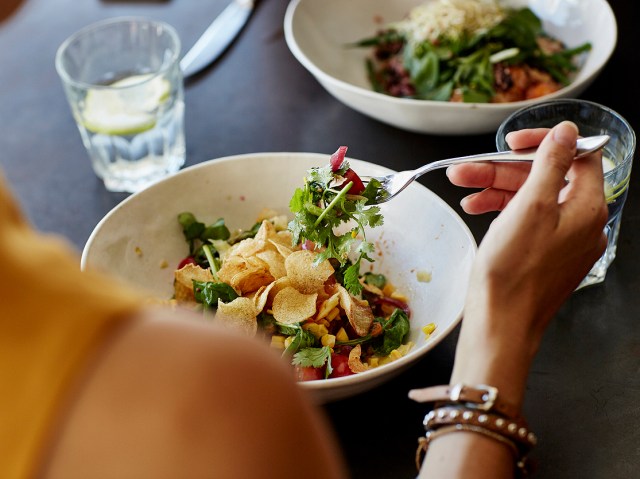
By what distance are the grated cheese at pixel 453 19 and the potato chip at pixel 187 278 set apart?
0.88 m

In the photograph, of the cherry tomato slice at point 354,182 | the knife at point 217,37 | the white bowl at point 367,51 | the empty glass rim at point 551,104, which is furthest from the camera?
the knife at point 217,37

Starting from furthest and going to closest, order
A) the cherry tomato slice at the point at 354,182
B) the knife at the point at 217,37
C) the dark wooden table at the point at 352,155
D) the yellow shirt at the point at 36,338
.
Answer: the knife at the point at 217,37
the cherry tomato slice at the point at 354,182
the dark wooden table at the point at 352,155
the yellow shirt at the point at 36,338

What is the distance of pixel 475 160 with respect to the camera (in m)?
1.16

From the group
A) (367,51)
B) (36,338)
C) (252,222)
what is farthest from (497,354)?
(367,51)

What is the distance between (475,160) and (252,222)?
47 cm

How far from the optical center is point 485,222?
1.48 metres

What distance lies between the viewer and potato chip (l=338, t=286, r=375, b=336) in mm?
1154


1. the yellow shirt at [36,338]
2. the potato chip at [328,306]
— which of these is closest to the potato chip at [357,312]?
the potato chip at [328,306]

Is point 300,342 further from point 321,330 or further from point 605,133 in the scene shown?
point 605,133

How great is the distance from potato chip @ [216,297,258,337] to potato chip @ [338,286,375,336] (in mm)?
134

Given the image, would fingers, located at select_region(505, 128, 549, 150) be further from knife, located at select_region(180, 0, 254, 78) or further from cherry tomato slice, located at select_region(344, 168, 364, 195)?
knife, located at select_region(180, 0, 254, 78)

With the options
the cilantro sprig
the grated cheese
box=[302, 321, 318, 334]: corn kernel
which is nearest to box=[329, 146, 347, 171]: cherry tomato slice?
the cilantro sprig

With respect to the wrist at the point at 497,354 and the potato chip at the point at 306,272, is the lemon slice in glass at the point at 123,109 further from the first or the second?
the wrist at the point at 497,354

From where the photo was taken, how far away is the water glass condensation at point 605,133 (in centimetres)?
124
